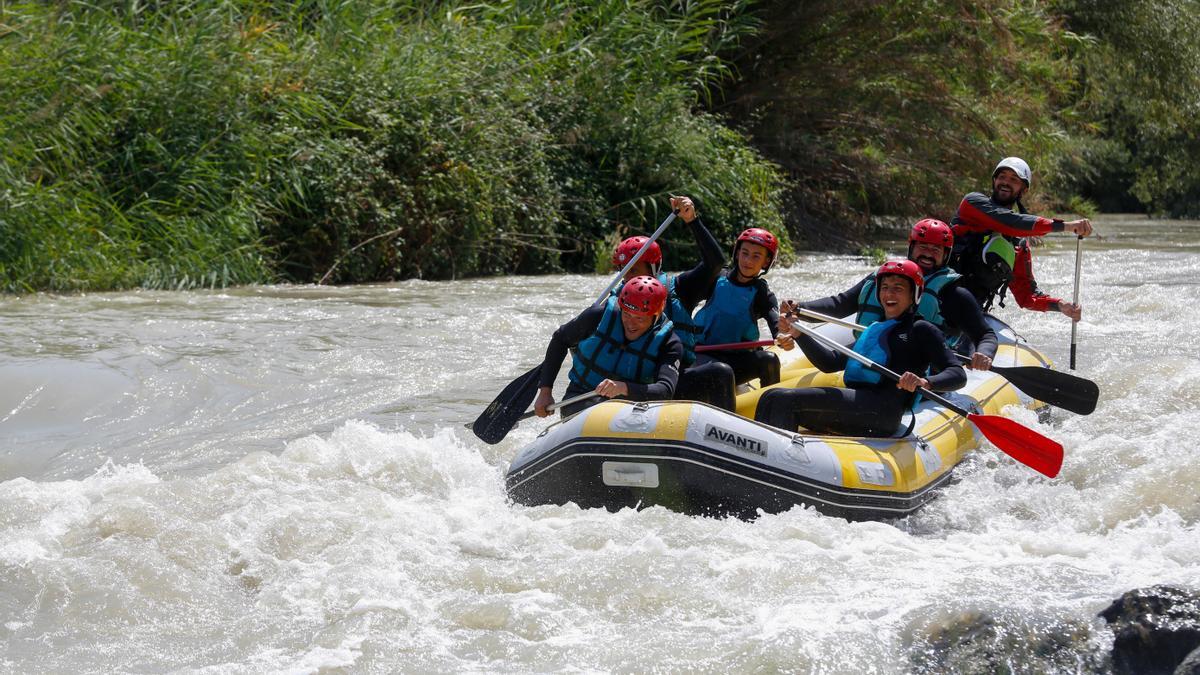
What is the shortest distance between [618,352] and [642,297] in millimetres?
308

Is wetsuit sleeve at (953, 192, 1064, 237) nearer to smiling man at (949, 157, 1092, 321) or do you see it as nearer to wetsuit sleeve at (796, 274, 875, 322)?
smiling man at (949, 157, 1092, 321)

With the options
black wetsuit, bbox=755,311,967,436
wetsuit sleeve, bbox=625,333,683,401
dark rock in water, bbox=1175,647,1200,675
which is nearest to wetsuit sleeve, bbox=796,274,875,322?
black wetsuit, bbox=755,311,967,436

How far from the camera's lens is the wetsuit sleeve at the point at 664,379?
5.57 metres

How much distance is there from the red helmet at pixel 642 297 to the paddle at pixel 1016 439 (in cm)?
73

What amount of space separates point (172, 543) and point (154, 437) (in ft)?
6.41

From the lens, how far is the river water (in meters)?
4.04

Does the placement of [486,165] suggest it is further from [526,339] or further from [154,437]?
[154,437]

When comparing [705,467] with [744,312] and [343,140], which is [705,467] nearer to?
[744,312]

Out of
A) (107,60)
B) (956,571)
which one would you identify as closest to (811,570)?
(956,571)

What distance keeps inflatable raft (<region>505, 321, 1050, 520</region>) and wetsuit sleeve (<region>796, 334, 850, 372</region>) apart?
Result: 0.47 metres

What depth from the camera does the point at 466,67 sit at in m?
12.9

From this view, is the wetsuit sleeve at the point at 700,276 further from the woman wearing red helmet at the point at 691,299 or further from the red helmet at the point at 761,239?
the red helmet at the point at 761,239

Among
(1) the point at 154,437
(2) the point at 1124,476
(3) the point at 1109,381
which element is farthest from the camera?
(3) the point at 1109,381

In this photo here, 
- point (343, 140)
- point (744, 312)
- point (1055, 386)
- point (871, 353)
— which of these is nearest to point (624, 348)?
point (744, 312)
